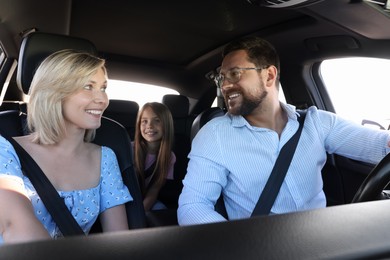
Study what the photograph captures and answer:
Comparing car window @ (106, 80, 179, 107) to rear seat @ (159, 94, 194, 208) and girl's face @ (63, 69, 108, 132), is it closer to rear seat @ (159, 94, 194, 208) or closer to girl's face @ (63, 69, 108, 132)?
rear seat @ (159, 94, 194, 208)

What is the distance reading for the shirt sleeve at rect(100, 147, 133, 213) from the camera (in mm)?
1651

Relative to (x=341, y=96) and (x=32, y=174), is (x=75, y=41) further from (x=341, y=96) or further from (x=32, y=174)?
(x=341, y=96)

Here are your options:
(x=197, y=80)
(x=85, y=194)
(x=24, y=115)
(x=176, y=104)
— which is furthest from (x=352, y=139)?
(x=197, y=80)

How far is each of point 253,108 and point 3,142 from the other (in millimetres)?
1018

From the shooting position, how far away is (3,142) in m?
1.47

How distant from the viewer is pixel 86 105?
160cm

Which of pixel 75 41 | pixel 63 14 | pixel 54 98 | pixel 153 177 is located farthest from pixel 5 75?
pixel 54 98

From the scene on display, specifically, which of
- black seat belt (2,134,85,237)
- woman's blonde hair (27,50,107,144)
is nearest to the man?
black seat belt (2,134,85,237)

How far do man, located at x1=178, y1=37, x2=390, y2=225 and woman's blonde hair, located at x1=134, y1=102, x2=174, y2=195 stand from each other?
1.22 meters

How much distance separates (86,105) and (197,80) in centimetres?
270

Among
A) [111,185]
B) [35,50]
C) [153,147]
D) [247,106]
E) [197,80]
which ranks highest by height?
[35,50]

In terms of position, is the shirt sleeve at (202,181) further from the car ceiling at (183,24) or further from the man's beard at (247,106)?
the car ceiling at (183,24)

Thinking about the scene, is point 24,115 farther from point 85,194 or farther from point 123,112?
point 123,112

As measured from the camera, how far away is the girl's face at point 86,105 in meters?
1.59
